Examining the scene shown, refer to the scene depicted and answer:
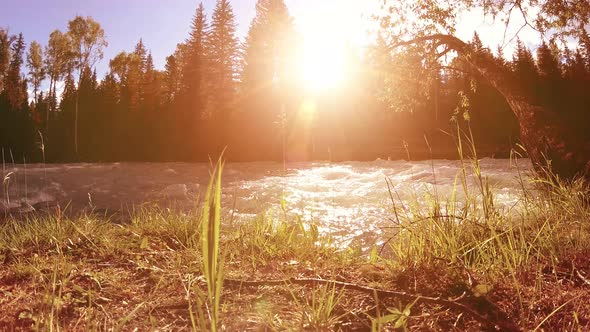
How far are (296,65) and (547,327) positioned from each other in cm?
3403

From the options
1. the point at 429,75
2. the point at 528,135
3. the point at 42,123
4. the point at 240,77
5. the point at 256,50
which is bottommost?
the point at 528,135

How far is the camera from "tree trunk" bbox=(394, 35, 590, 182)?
5.76 meters

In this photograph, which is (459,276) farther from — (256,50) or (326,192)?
(256,50)

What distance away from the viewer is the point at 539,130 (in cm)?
623

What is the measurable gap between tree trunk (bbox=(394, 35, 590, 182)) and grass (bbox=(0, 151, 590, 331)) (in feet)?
9.88

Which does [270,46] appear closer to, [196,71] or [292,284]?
[196,71]

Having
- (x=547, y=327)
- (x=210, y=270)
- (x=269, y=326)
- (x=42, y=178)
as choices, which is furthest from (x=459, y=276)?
(x=42, y=178)

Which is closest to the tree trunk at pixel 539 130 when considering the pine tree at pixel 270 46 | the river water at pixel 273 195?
the river water at pixel 273 195

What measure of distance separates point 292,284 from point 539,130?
5.70 metres

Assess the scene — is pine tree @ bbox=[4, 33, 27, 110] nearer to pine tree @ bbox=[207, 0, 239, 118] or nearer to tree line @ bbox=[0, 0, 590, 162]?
tree line @ bbox=[0, 0, 590, 162]

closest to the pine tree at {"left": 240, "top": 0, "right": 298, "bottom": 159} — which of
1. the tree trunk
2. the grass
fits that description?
the tree trunk

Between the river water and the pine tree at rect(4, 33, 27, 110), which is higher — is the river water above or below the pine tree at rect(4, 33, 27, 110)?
below

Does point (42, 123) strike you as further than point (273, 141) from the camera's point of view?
Yes

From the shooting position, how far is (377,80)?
9.09 metres
